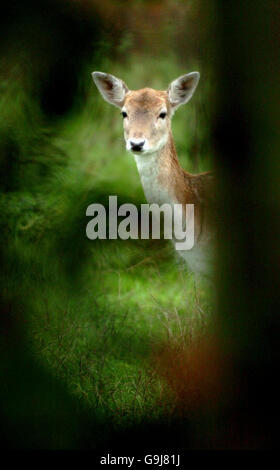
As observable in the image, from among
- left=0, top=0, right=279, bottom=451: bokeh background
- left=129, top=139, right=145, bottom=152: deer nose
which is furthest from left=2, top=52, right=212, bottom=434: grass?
left=129, top=139, right=145, bottom=152: deer nose

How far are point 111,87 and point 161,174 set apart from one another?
0.51 metres

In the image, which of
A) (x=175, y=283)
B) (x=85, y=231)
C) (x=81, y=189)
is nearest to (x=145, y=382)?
(x=175, y=283)

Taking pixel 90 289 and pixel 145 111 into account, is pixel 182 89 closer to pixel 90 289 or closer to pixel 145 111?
pixel 145 111

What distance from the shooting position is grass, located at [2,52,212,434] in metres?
2.05

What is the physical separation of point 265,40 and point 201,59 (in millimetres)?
511

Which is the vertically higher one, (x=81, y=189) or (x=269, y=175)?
(x=81, y=189)

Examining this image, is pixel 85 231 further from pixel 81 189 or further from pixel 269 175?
pixel 269 175

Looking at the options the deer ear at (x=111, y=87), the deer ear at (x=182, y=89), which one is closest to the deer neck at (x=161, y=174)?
the deer ear at (x=182, y=89)

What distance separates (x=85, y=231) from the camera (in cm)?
208

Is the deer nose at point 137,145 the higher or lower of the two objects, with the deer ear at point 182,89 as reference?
lower

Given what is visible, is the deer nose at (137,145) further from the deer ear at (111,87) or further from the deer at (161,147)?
the deer ear at (111,87)

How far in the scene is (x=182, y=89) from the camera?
223 centimetres

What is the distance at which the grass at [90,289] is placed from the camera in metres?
2.05

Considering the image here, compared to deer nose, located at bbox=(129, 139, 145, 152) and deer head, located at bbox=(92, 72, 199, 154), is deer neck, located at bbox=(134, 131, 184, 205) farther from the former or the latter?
deer nose, located at bbox=(129, 139, 145, 152)
